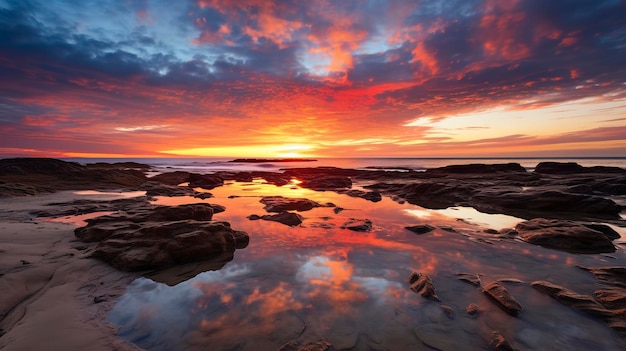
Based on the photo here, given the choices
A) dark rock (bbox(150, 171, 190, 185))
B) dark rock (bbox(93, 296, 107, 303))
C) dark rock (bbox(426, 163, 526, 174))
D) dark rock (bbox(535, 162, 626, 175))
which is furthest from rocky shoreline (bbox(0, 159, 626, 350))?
dark rock (bbox(535, 162, 626, 175))

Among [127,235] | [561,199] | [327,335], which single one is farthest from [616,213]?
[127,235]

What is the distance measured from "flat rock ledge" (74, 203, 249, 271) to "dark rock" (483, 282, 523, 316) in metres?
8.52

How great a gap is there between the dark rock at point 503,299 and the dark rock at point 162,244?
8525 mm

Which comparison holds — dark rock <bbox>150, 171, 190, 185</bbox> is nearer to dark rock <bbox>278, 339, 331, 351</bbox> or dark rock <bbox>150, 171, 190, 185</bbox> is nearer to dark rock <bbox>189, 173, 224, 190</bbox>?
dark rock <bbox>189, 173, 224, 190</bbox>

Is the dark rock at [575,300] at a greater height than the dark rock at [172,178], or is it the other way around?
the dark rock at [172,178]

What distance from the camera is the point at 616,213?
56.3 ft

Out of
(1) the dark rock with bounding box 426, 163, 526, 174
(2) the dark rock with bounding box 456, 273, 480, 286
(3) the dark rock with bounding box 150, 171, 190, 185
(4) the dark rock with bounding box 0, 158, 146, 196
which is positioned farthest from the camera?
(1) the dark rock with bounding box 426, 163, 526, 174

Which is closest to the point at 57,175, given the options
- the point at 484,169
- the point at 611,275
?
A: the point at 611,275

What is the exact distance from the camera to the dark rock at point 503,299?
6117 millimetres

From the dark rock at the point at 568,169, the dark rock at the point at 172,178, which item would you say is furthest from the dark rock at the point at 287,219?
the dark rock at the point at 568,169

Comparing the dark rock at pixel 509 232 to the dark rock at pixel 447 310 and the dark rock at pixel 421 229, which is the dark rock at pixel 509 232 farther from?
the dark rock at pixel 447 310

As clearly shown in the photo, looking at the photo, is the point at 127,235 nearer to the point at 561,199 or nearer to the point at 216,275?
the point at 216,275

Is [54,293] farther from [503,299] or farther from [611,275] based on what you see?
[611,275]

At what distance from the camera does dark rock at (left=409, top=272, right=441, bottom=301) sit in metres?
6.88
